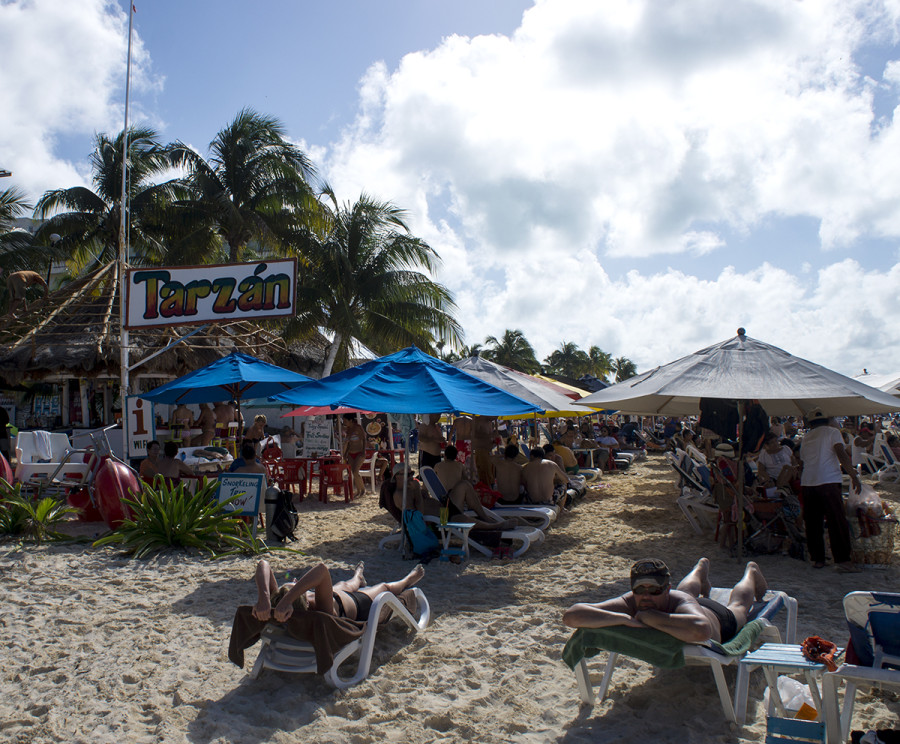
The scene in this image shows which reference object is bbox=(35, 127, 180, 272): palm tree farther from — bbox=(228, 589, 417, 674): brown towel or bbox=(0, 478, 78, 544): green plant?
bbox=(228, 589, 417, 674): brown towel

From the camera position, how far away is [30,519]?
264 inches

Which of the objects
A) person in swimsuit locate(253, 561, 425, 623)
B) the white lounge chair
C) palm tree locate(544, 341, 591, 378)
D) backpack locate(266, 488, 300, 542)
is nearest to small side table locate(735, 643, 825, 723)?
person in swimsuit locate(253, 561, 425, 623)

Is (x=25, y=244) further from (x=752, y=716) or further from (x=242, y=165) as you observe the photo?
(x=752, y=716)

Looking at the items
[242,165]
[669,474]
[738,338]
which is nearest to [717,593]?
[738,338]

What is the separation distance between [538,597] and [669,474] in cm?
938

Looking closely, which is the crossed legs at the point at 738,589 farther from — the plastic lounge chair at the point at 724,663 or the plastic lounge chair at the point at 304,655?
the plastic lounge chair at the point at 304,655

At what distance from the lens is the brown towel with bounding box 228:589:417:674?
11.0 ft

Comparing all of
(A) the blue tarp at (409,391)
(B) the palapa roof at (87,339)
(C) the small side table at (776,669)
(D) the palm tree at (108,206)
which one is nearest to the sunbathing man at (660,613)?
(C) the small side table at (776,669)

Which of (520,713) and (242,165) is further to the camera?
(242,165)

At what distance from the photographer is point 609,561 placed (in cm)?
612

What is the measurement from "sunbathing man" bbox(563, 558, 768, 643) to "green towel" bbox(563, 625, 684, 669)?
0.04 metres

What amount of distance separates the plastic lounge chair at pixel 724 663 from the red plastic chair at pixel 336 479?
7010mm

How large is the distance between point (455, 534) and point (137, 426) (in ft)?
16.4

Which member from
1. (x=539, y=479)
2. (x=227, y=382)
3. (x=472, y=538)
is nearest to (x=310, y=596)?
(x=472, y=538)
